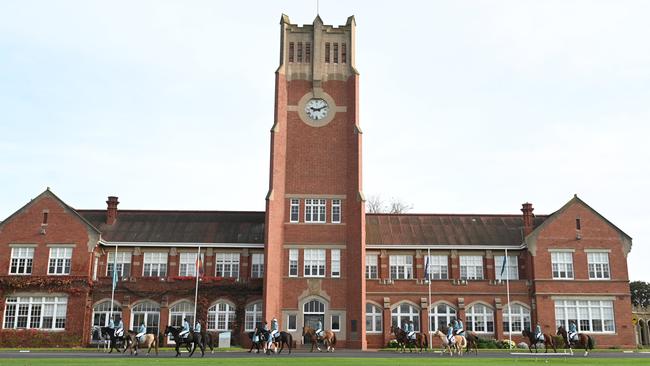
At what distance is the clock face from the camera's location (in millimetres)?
45688

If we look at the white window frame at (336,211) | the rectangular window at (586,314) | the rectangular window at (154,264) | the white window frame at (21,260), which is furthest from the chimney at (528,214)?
the white window frame at (21,260)

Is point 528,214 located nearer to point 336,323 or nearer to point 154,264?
point 336,323

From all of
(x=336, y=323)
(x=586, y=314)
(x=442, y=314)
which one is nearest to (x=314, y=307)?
(x=336, y=323)

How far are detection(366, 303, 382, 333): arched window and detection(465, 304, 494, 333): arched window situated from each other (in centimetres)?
618

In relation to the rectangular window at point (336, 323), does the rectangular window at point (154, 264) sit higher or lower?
higher

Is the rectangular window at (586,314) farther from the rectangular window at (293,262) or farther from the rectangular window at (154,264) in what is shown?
the rectangular window at (154,264)

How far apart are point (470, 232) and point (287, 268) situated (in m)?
14.6

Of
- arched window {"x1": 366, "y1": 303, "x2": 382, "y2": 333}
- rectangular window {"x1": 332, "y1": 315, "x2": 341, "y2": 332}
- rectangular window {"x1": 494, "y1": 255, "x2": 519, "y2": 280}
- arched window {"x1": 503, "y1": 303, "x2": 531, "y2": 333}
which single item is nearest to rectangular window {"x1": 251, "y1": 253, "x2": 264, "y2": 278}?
rectangular window {"x1": 332, "y1": 315, "x2": 341, "y2": 332}

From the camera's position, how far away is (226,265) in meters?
46.9

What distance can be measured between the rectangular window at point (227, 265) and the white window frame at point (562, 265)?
22.3 meters

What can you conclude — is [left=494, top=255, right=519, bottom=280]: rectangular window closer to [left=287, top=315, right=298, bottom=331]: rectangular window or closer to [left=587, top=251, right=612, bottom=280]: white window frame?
[left=587, top=251, right=612, bottom=280]: white window frame

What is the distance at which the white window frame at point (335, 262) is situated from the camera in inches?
1714

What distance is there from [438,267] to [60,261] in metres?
26.5

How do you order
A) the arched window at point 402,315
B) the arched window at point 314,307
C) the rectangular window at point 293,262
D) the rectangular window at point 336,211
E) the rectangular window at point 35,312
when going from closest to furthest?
the arched window at point 314,307 → the rectangular window at point 293,262 → the rectangular window at point 35,312 → the rectangular window at point 336,211 → the arched window at point 402,315
